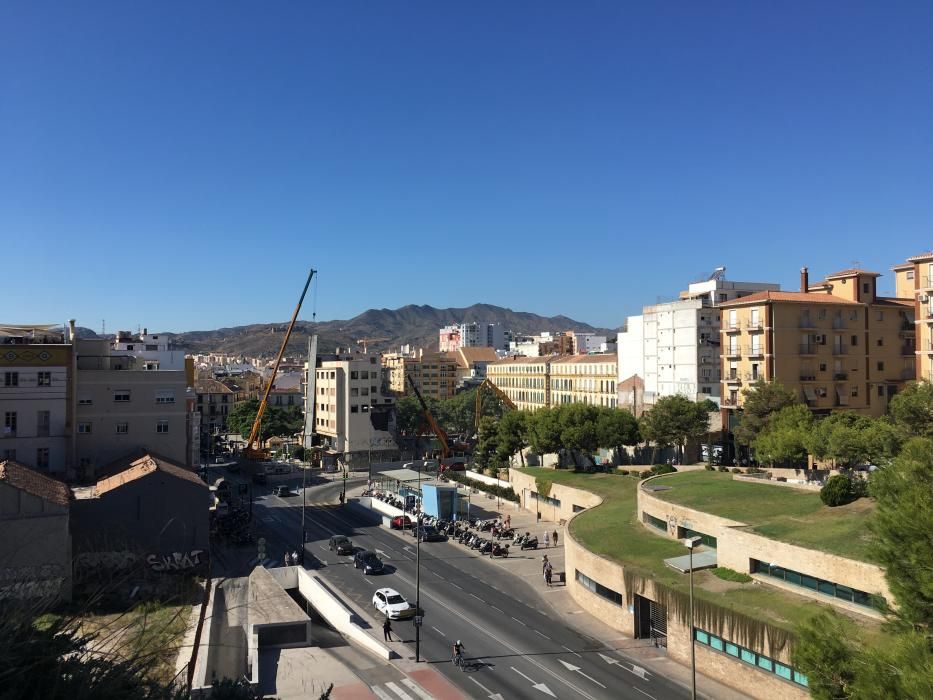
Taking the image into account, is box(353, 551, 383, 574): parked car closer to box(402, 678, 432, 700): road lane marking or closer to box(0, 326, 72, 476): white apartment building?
box(402, 678, 432, 700): road lane marking

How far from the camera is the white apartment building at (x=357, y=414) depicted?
89125mm

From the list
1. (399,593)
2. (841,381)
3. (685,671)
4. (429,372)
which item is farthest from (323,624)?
(429,372)

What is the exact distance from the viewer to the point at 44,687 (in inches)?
326

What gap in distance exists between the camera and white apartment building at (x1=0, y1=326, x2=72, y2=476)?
1753 inches

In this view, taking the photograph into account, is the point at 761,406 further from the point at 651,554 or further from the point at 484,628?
the point at 484,628

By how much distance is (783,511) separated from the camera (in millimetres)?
33469

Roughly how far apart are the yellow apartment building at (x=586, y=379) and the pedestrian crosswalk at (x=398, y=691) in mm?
67089

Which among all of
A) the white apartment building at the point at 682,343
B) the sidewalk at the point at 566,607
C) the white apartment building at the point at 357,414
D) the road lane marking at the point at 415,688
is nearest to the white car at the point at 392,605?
the road lane marking at the point at 415,688

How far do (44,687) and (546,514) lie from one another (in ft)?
162

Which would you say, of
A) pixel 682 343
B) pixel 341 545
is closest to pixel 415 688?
pixel 341 545

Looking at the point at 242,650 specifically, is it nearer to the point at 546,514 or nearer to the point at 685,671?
the point at 685,671

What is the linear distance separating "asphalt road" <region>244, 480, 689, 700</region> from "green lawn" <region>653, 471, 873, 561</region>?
8.35 metres

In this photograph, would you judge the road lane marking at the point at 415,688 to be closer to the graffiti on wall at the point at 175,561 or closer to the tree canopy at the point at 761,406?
the graffiti on wall at the point at 175,561

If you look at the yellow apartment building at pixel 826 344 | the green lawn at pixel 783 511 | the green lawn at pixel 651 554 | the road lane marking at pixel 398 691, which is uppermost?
the yellow apartment building at pixel 826 344
